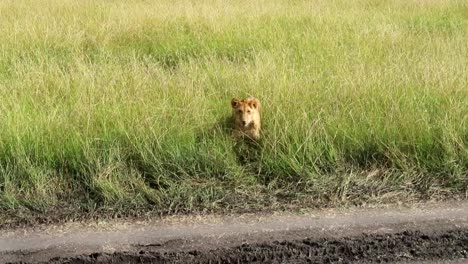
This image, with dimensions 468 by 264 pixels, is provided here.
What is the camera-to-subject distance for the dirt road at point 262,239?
9.79 feet

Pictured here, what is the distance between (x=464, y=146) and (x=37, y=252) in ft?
9.45

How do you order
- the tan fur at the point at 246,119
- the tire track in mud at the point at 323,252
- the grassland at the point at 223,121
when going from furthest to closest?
the tan fur at the point at 246,119
the grassland at the point at 223,121
the tire track in mud at the point at 323,252

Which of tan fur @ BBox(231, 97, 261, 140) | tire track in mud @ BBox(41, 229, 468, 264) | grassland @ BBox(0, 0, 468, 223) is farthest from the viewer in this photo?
tan fur @ BBox(231, 97, 261, 140)

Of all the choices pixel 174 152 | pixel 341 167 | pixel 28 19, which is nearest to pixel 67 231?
pixel 174 152

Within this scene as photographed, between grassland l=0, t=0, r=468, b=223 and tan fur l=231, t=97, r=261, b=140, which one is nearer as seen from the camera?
grassland l=0, t=0, r=468, b=223

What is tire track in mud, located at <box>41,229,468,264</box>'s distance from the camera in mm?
2971

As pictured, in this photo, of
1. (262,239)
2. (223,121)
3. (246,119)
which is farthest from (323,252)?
(223,121)

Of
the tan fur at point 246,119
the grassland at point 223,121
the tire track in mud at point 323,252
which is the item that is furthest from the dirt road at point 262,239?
the tan fur at point 246,119

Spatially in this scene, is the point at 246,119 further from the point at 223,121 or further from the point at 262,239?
the point at 262,239

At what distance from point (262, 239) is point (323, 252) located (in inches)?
13.2

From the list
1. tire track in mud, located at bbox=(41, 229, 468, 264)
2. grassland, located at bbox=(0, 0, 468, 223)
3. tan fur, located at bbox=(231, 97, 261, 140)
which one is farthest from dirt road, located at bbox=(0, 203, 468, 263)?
tan fur, located at bbox=(231, 97, 261, 140)

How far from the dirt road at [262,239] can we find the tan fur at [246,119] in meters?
0.87

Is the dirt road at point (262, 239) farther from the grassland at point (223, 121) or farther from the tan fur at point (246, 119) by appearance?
the tan fur at point (246, 119)

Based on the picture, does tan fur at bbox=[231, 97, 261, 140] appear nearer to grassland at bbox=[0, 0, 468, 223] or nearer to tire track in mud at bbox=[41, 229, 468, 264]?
grassland at bbox=[0, 0, 468, 223]
